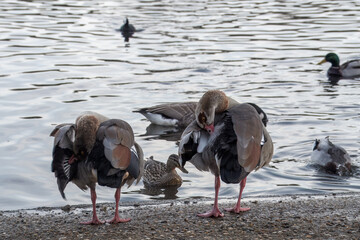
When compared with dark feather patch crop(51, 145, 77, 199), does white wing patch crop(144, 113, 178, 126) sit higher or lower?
lower

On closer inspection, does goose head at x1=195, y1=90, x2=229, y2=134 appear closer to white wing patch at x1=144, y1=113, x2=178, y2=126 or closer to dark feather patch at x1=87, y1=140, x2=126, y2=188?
dark feather patch at x1=87, y1=140, x2=126, y2=188

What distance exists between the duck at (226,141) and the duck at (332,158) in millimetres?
3503

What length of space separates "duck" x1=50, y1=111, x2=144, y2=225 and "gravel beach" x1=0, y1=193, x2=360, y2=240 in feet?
1.75

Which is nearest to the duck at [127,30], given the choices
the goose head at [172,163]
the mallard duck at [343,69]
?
the mallard duck at [343,69]

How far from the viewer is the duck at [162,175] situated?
10.9 metres

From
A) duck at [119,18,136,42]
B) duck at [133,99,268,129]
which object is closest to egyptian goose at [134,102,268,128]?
duck at [133,99,268,129]

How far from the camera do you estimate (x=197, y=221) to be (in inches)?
303

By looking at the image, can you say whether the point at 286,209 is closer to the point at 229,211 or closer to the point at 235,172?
the point at 229,211

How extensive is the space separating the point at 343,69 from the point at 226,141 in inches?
505

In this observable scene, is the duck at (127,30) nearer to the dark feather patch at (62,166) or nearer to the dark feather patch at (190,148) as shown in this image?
the dark feather patch at (190,148)

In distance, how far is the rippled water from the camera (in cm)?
1091

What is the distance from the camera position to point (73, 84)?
17250 mm

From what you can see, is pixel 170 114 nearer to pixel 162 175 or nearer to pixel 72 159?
pixel 162 175

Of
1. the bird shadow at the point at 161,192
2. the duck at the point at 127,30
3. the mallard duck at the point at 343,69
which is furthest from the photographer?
the duck at the point at 127,30
